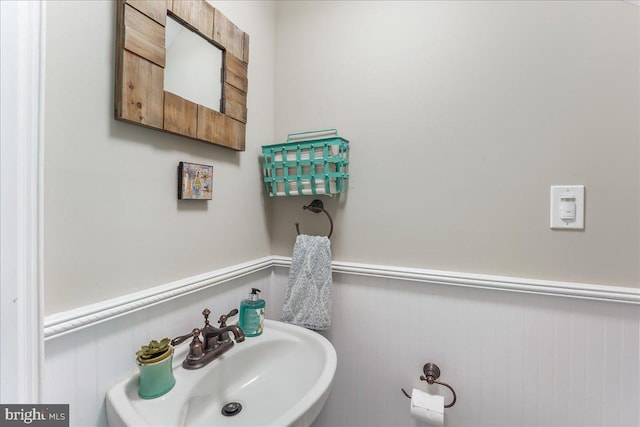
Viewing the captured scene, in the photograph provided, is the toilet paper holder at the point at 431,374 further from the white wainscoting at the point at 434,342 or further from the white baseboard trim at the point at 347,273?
the white baseboard trim at the point at 347,273

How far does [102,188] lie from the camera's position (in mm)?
664

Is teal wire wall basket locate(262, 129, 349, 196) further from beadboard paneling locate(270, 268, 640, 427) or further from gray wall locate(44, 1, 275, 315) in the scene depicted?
beadboard paneling locate(270, 268, 640, 427)

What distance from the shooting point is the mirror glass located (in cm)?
80

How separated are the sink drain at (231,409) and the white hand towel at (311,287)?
35 cm

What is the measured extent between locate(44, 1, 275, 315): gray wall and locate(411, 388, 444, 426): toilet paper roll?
86 centimetres

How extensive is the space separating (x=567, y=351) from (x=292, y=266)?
96 cm

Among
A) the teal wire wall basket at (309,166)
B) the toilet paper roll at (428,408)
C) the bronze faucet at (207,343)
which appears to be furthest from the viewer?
the teal wire wall basket at (309,166)

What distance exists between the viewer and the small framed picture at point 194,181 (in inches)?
33.0

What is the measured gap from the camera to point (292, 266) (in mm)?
1135

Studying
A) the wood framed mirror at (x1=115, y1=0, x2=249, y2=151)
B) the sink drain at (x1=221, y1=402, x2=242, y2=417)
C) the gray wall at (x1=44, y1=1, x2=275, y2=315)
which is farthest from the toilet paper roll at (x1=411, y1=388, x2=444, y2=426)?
the wood framed mirror at (x1=115, y1=0, x2=249, y2=151)

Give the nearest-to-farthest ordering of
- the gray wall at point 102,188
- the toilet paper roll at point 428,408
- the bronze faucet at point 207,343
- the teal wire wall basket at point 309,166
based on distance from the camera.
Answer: the gray wall at point 102,188, the bronze faucet at point 207,343, the toilet paper roll at point 428,408, the teal wire wall basket at point 309,166

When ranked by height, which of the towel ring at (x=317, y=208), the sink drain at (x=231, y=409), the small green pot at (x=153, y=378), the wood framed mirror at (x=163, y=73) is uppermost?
the wood framed mirror at (x=163, y=73)

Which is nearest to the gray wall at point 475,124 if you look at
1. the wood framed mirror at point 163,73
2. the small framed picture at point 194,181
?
the wood framed mirror at point 163,73

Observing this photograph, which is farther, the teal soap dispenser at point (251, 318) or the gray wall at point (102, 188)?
the teal soap dispenser at point (251, 318)
